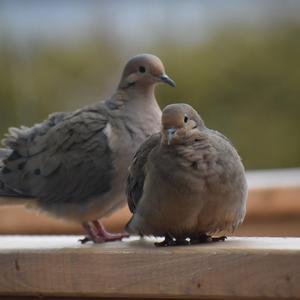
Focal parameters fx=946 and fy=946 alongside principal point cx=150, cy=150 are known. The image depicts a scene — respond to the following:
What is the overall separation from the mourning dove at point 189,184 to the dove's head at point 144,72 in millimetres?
1210

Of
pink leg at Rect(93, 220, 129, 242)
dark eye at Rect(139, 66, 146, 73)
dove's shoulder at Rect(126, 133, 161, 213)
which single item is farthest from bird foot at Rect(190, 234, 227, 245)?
dark eye at Rect(139, 66, 146, 73)

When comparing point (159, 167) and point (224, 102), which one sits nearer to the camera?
point (159, 167)

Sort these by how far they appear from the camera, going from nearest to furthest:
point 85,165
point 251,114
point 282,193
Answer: point 85,165 → point 282,193 → point 251,114

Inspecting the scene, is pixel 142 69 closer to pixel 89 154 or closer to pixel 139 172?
pixel 89 154

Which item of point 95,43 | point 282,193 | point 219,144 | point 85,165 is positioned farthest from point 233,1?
point 219,144

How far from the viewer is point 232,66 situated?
9.05m

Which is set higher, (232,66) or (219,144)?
(219,144)

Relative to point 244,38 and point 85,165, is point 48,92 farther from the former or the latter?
point 85,165

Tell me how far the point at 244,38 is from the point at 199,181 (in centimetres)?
675

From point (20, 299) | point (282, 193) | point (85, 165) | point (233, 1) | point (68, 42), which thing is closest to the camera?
point (20, 299)

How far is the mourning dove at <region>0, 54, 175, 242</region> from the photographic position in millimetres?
4117

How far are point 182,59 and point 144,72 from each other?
5232 millimetres

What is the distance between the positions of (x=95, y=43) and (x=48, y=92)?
1.24m

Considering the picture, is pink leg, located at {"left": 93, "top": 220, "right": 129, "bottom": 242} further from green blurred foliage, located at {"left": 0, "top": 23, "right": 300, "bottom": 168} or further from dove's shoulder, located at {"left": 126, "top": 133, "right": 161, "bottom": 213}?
green blurred foliage, located at {"left": 0, "top": 23, "right": 300, "bottom": 168}
